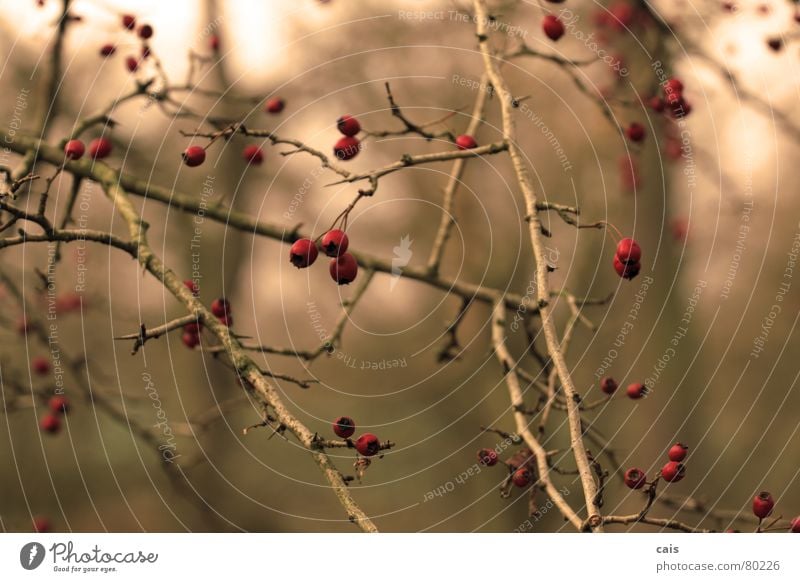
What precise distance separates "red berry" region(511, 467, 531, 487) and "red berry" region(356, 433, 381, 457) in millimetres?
473

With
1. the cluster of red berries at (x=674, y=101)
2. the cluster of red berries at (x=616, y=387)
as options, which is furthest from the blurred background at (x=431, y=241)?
the cluster of red berries at (x=616, y=387)

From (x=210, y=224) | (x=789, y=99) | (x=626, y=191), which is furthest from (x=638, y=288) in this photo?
(x=210, y=224)

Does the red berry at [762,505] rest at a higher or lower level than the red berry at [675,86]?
lower

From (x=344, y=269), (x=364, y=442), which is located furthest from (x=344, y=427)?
(x=344, y=269)

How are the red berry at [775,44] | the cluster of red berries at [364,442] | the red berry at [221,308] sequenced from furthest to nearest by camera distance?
the red berry at [775,44] → the red berry at [221,308] → the cluster of red berries at [364,442]

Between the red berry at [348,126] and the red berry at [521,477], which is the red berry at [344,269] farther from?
the red berry at [521,477]

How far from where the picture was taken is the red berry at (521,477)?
7.22 ft

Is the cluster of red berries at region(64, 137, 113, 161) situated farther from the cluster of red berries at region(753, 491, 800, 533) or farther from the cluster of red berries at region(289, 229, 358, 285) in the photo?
the cluster of red berries at region(753, 491, 800, 533)

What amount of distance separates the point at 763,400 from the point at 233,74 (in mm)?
8113

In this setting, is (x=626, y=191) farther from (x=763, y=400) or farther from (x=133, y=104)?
(x=763, y=400)

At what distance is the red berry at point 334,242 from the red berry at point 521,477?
0.81 meters
